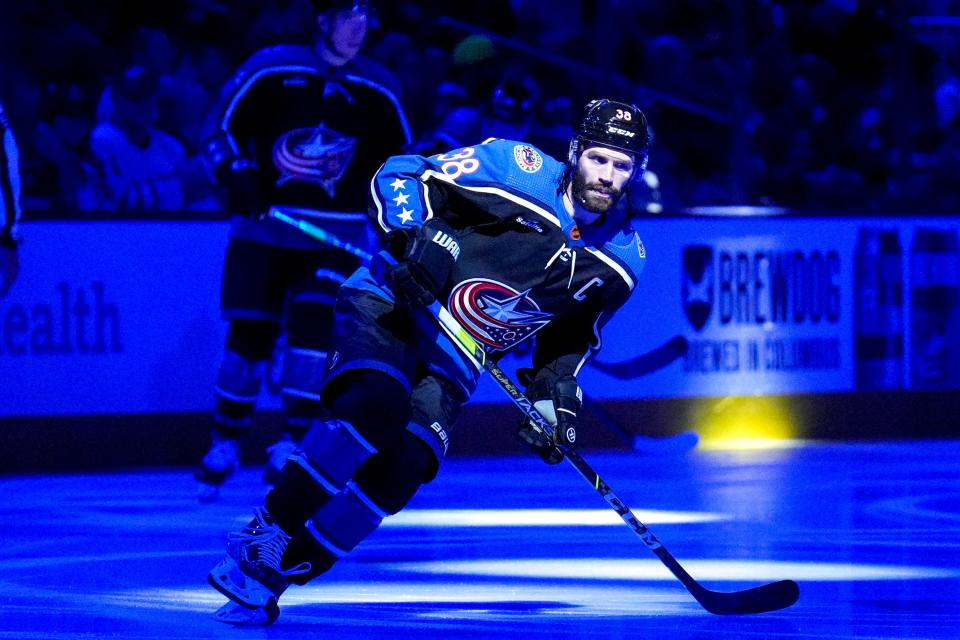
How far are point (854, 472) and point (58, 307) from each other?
270 centimetres

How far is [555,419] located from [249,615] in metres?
0.68

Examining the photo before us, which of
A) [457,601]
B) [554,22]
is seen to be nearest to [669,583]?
[457,601]

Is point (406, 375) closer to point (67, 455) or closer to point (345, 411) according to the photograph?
point (345, 411)

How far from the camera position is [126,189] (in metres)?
5.77

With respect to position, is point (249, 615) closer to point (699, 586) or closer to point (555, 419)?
point (555, 419)

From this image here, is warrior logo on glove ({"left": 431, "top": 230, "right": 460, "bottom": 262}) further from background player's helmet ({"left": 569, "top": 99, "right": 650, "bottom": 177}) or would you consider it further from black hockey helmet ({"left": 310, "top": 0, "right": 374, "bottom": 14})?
black hockey helmet ({"left": 310, "top": 0, "right": 374, "bottom": 14})

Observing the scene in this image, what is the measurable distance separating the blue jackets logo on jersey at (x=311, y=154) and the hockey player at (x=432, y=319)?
68.4 inches

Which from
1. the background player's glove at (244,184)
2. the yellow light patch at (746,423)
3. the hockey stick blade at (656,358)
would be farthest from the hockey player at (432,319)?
the yellow light patch at (746,423)

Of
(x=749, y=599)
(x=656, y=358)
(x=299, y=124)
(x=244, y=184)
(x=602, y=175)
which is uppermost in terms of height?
(x=602, y=175)

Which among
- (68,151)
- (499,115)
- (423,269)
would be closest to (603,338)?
(499,115)

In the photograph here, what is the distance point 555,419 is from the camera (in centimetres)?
322

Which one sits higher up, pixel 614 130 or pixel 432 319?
pixel 614 130

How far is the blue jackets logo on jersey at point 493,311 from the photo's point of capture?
3211 mm

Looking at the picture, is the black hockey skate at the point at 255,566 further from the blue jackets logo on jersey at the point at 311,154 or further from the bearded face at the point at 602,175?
the blue jackets logo on jersey at the point at 311,154
